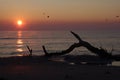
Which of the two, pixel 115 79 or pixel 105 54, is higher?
pixel 105 54

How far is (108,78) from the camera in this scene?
20.2 metres

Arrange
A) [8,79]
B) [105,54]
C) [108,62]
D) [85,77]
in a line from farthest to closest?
[108,62]
[85,77]
[8,79]
[105,54]

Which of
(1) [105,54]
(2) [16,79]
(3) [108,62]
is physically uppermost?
(1) [105,54]

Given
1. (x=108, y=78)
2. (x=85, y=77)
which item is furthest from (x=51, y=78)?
(x=108, y=78)

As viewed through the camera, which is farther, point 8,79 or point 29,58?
point 29,58

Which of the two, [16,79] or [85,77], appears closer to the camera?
[16,79]

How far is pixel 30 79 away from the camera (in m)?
19.9

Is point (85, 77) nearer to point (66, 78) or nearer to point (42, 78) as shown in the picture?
point (66, 78)

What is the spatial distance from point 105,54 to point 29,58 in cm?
2411

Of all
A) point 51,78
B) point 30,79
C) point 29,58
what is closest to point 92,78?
point 51,78

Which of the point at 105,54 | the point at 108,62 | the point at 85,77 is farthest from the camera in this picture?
the point at 108,62

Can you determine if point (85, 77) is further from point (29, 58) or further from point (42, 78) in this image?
point (29, 58)

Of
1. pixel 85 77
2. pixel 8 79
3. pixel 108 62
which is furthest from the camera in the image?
pixel 108 62

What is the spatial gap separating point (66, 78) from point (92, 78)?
1642mm
